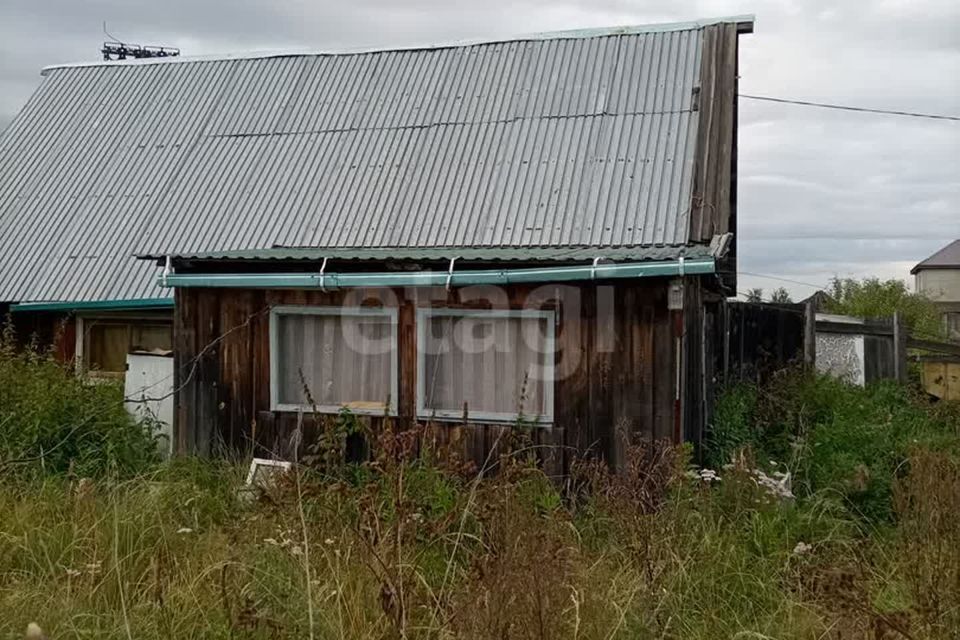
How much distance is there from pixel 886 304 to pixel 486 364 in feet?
73.3

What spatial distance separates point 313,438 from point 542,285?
2.40 meters

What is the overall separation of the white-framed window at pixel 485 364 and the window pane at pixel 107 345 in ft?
18.9

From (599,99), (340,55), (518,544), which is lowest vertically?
(518,544)

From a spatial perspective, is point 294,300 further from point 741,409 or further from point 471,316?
point 741,409

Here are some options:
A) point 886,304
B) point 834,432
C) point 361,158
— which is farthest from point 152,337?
point 886,304

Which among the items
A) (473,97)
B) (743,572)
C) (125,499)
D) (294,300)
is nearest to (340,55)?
(473,97)

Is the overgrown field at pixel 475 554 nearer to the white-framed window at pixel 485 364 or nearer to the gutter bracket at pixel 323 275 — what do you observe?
the white-framed window at pixel 485 364

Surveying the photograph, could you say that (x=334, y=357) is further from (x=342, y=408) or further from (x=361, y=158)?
(x=361, y=158)

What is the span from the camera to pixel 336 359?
25.9 feet

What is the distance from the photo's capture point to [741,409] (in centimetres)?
896

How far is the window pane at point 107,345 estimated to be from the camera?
11680mm

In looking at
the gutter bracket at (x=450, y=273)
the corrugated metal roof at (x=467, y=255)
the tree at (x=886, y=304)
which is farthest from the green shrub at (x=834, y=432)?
the tree at (x=886, y=304)

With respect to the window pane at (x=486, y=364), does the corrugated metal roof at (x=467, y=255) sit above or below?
above

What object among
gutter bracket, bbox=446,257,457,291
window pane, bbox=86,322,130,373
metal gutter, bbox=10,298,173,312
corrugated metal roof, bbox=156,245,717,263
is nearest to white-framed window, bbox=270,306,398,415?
corrugated metal roof, bbox=156,245,717,263
